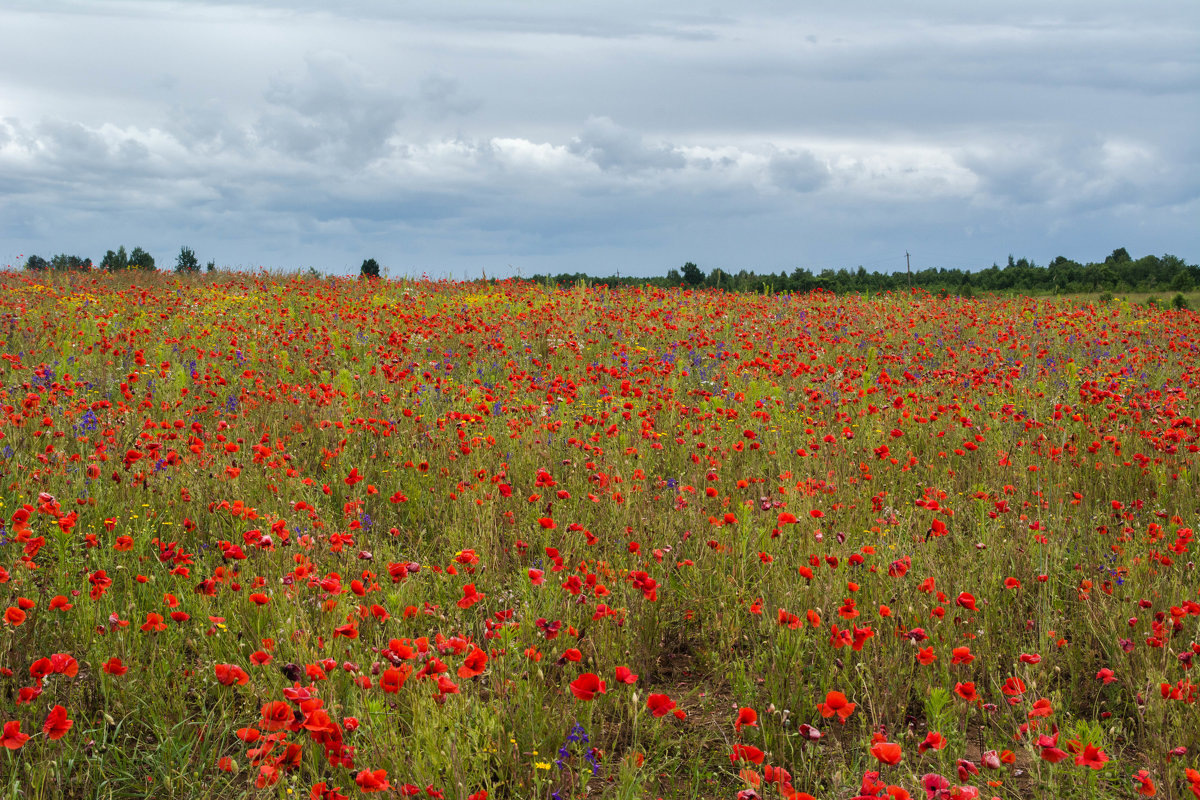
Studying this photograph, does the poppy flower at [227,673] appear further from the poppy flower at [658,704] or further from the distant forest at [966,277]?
the distant forest at [966,277]

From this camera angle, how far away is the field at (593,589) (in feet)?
7.80

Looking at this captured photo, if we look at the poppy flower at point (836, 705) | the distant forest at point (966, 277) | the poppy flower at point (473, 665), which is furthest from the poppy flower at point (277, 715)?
the distant forest at point (966, 277)

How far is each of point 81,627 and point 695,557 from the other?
2.56 m

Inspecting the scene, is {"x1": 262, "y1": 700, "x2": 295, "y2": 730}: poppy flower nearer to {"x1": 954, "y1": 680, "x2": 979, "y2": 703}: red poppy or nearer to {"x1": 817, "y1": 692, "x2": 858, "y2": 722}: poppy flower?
{"x1": 817, "y1": 692, "x2": 858, "y2": 722}: poppy flower

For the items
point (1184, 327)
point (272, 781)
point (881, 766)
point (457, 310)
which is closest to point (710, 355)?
point (457, 310)

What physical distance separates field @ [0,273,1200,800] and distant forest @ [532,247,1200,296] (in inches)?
588

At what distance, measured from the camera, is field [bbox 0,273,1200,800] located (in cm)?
238

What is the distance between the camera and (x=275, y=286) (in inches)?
570

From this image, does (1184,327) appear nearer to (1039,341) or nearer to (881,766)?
(1039,341)

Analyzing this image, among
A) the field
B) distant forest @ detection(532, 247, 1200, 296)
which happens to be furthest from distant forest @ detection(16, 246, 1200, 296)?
the field

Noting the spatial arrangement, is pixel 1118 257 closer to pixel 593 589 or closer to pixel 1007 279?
pixel 1007 279

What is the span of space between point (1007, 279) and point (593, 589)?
27882mm

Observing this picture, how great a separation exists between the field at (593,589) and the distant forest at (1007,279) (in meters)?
14.9

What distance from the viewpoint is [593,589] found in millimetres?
3061
